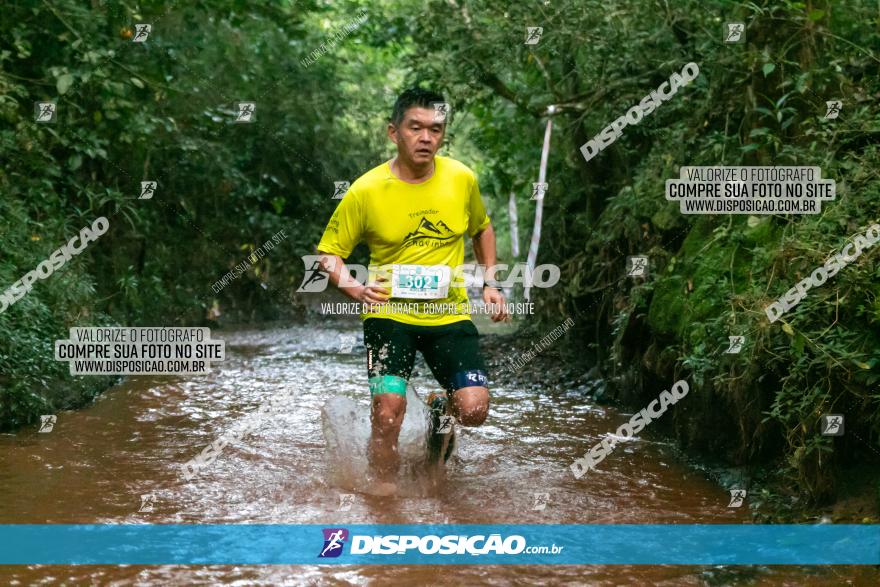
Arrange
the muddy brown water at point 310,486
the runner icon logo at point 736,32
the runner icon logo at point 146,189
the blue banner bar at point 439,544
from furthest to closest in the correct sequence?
the runner icon logo at point 146,189 → the runner icon logo at point 736,32 → the blue banner bar at point 439,544 → the muddy brown water at point 310,486

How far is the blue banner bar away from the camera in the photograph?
4.07 m

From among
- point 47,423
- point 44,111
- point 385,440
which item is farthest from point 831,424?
point 44,111

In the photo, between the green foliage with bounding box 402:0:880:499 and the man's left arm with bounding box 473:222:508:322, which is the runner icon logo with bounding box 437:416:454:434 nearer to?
the man's left arm with bounding box 473:222:508:322

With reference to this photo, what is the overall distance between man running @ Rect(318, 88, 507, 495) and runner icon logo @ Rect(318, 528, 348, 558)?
774 mm

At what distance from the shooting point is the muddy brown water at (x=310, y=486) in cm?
392

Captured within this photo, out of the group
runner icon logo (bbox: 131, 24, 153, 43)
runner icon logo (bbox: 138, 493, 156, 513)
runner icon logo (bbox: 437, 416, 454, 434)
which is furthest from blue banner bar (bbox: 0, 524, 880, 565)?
runner icon logo (bbox: 131, 24, 153, 43)

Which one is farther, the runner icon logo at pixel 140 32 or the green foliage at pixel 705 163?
the runner icon logo at pixel 140 32

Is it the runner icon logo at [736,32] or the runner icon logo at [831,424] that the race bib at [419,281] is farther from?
the runner icon logo at [736,32]

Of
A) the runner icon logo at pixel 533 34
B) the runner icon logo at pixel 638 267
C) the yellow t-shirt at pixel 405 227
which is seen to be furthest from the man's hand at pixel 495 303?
the runner icon logo at pixel 533 34

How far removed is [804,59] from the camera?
6.39 meters

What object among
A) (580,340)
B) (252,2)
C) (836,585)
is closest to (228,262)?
(252,2)

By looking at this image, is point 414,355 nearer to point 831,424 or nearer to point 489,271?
point 489,271

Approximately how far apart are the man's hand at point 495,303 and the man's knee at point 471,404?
0.40m

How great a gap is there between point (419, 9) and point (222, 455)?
5693mm
